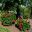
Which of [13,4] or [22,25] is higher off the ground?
[13,4]

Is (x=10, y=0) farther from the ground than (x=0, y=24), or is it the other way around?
(x=10, y=0)

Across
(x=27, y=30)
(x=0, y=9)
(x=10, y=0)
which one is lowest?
(x=27, y=30)

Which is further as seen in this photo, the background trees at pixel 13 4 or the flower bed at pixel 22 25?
the background trees at pixel 13 4

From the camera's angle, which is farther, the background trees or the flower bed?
the background trees

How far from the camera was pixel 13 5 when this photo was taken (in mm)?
5980

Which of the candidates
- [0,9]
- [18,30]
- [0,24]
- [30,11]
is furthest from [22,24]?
[30,11]

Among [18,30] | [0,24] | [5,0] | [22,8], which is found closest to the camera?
[18,30]

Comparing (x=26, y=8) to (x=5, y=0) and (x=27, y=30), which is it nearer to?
(x=5, y=0)

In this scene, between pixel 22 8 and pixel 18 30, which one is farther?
pixel 22 8

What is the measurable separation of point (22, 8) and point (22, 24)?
197cm

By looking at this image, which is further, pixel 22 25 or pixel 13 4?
pixel 13 4

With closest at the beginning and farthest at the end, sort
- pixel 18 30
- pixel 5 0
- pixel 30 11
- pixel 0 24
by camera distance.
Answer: pixel 18 30 < pixel 0 24 < pixel 5 0 < pixel 30 11

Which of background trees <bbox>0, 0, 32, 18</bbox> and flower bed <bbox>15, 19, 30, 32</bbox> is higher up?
background trees <bbox>0, 0, 32, 18</bbox>

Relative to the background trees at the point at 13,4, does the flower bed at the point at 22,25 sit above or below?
below
